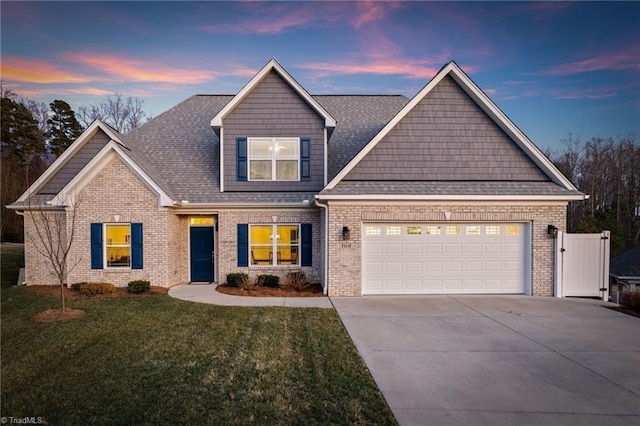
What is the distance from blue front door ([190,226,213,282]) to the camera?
496 inches

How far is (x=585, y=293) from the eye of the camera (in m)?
10.5

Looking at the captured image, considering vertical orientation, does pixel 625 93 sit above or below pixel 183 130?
above

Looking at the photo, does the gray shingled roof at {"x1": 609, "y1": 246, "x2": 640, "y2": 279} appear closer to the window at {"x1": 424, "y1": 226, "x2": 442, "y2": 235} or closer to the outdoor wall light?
the window at {"x1": 424, "y1": 226, "x2": 442, "y2": 235}

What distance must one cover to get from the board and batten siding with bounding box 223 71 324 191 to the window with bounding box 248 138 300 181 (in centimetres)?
24

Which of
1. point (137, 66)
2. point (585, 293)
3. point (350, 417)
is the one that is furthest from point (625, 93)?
point (137, 66)

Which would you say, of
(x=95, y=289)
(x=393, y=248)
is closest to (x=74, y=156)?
(x=95, y=289)

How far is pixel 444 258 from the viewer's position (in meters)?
10.8

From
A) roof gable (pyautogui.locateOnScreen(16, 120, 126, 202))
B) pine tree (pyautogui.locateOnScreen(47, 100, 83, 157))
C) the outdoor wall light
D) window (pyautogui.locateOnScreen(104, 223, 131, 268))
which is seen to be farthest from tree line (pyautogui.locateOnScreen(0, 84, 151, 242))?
the outdoor wall light

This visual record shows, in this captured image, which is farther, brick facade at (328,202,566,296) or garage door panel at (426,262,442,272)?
garage door panel at (426,262,442,272)

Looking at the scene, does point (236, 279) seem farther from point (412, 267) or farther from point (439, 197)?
point (439, 197)

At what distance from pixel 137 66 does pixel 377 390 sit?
1656 cm

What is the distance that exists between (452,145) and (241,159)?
7973 mm

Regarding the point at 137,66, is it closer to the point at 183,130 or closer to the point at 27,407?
the point at 183,130

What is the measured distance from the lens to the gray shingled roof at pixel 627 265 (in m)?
19.4
